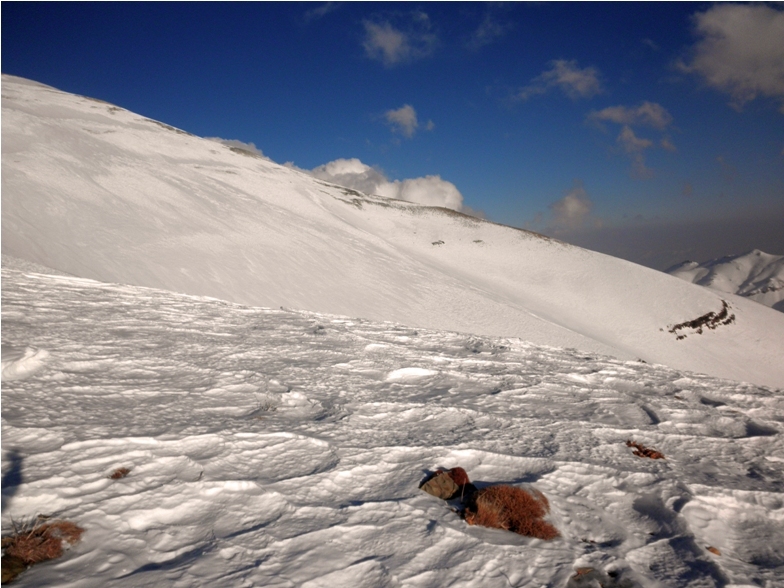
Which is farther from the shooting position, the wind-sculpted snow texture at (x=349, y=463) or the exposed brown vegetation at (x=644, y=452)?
the exposed brown vegetation at (x=644, y=452)

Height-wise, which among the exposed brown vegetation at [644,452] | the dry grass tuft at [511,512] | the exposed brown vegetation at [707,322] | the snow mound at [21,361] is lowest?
the dry grass tuft at [511,512]

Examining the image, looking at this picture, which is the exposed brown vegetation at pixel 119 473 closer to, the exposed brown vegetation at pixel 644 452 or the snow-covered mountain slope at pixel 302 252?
the exposed brown vegetation at pixel 644 452

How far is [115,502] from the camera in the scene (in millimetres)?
2740

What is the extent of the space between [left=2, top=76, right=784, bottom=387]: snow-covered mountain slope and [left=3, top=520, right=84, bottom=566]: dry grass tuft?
46.1 ft

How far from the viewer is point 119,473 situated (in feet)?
9.86

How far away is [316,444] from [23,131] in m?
31.1

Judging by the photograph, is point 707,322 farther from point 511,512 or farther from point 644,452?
point 511,512

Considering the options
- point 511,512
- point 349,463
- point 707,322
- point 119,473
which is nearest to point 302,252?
point 349,463

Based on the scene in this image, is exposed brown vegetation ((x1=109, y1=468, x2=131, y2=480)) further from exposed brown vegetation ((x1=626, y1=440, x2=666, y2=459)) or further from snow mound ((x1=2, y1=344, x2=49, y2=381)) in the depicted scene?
exposed brown vegetation ((x1=626, y1=440, x2=666, y2=459))

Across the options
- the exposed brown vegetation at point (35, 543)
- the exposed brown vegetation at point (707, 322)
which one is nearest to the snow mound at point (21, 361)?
the exposed brown vegetation at point (35, 543)

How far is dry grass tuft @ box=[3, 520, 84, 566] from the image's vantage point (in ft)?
7.33

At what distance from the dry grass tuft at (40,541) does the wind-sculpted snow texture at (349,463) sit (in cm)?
7

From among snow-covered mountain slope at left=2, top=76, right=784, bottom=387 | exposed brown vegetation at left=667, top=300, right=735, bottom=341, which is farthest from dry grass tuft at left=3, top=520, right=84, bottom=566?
exposed brown vegetation at left=667, top=300, right=735, bottom=341

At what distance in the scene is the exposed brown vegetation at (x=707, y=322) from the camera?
121 feet
